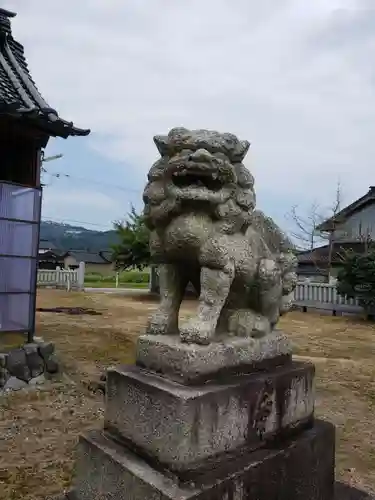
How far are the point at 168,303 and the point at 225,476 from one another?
0.78 meters

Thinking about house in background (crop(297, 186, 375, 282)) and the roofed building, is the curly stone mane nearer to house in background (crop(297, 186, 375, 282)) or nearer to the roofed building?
the roofed building

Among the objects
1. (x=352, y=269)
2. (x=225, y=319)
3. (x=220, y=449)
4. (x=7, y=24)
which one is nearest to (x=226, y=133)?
(x=225, y=319)

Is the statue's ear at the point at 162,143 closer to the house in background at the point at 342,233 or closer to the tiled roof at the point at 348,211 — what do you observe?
the house in background at the point at 342,233

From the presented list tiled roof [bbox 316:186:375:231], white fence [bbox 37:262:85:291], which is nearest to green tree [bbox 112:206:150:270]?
white fence [bbox 37:262:85:291]

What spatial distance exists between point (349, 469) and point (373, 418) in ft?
3.94

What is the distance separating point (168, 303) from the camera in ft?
6.91

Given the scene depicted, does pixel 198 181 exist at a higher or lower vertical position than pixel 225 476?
higher

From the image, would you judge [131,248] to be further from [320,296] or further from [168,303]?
[168,303]

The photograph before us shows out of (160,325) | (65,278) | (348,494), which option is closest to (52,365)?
(160,325)

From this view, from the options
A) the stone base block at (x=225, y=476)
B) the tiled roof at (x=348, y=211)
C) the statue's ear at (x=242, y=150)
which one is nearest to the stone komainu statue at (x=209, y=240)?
the statue's ear at (x=242, y=150)

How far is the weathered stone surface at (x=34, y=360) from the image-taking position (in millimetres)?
4711

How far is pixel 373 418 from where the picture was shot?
13.3ft

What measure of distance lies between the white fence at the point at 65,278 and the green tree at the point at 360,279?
37.0ft

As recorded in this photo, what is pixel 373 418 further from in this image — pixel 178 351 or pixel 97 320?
pixel 97 320
